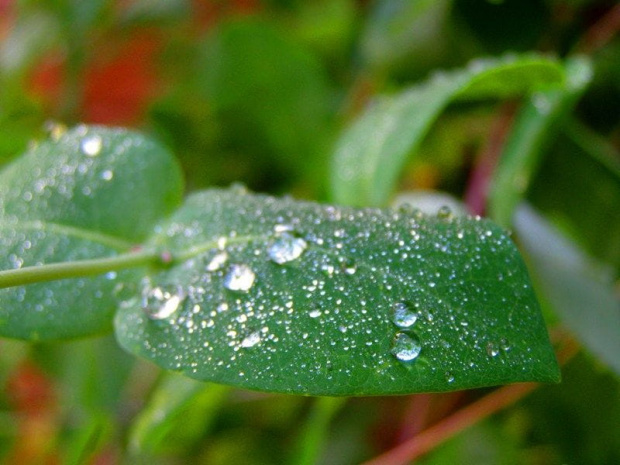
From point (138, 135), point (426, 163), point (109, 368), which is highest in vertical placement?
point (138, 135)

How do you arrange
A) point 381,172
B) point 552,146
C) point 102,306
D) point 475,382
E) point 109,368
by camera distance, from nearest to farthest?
point 475,382 → point 102,306 → point 381,172 → point 552,146 → point 109,368

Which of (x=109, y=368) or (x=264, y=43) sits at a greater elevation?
(x=264, y=43)

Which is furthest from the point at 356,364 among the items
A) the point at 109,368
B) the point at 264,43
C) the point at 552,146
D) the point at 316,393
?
the point at 264,43

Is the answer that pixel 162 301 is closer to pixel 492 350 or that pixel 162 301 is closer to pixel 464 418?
pixel 492 350

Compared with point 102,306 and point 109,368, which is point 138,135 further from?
point 109,368

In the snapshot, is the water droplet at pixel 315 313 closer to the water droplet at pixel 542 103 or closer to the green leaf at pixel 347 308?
the green leaf at pixel 347 308

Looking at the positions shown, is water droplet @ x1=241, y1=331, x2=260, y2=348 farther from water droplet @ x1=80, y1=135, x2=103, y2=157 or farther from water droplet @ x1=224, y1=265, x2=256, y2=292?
water droplet @ x1=80, y1=135, x2=103, y2=157
